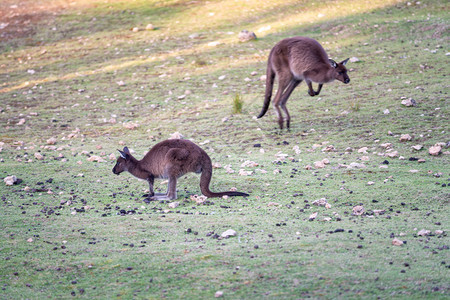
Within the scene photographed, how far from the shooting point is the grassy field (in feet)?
13.4

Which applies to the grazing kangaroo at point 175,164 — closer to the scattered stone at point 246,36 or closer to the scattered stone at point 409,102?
the scattered stone at point 409,102

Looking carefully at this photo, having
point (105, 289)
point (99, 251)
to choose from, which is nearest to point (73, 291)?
point (105, 289)

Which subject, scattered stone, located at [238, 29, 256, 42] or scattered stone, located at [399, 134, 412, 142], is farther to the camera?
scattered stone, located at [238, 29, 256, 42]

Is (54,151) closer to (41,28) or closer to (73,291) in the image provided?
(73,291)

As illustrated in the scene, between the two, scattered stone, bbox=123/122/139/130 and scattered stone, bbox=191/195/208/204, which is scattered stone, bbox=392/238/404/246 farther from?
scattered stone, bbox=123/122/139/130

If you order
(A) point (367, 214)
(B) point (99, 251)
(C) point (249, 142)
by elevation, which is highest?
(B) point (99, 251)

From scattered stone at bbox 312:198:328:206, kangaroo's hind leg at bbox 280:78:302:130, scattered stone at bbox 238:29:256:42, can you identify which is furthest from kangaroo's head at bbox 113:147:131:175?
scattered stone at bbox 238:29:256:42

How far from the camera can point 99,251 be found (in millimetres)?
4621

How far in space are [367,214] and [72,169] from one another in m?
4.27

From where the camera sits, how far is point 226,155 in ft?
26.9

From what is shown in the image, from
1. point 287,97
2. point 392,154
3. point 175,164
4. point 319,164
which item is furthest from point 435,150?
point 175,164

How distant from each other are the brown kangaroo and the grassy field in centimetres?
81

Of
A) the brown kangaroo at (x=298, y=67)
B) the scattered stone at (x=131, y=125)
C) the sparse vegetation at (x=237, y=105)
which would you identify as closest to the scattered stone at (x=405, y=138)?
the brown kangaroo at (x=298, y=67)

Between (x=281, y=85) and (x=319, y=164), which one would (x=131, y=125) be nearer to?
(x=281, y=85)
